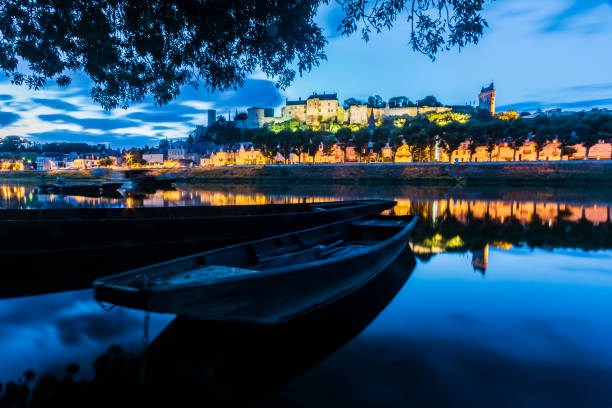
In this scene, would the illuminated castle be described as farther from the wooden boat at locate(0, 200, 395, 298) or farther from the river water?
the river water

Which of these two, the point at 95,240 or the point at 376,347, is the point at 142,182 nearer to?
the point at 95,240

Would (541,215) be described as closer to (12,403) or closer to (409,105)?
(12,403)

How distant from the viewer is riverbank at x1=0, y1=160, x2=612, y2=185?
53281 millimetres

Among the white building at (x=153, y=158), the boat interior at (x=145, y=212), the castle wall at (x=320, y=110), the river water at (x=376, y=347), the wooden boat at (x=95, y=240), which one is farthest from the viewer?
the castle wall at (x=320, y=110)

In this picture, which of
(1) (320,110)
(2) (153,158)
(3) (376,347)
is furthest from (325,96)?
(3) (376,347)

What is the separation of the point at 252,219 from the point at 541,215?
15850 mm

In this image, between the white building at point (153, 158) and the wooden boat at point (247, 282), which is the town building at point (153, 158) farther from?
the wooden boat at point (247, 282)

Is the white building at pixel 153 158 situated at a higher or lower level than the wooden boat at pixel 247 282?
higher

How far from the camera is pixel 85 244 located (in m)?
9.53

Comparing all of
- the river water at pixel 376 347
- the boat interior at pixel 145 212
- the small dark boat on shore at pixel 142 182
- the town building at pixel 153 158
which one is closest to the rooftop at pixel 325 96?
the town building at pixel 153 158

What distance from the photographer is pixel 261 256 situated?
6.00 m

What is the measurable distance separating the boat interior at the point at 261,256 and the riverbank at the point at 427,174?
49.2m

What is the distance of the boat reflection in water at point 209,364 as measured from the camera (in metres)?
3.31

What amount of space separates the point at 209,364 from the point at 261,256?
7.58 feet
